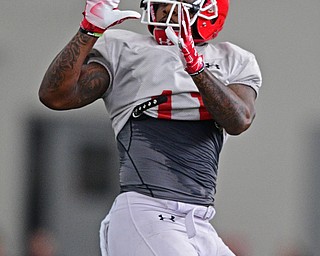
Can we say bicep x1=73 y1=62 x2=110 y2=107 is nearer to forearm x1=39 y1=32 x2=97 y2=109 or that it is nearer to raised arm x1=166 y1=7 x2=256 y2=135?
forearm x1=39 y1=32 x2=97 y2=109

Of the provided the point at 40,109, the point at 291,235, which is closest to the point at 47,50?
the point at 40,109

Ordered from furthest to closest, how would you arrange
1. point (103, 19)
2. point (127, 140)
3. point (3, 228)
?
point (3, 228), point (127, 140), point (103, 19)

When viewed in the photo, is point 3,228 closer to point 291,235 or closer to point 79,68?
point 291,235

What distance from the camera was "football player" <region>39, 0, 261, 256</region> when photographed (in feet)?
9.34

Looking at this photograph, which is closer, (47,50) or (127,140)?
(127,140)

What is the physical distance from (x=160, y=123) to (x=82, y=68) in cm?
24

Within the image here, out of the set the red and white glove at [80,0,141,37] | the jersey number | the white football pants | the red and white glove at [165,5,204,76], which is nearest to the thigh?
the white football pants

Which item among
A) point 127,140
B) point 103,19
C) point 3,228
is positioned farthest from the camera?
point 3,228

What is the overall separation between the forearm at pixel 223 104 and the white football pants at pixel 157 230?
23 cm

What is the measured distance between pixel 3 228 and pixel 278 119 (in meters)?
1.52

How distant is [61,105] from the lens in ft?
9.60

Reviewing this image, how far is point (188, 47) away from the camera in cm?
280

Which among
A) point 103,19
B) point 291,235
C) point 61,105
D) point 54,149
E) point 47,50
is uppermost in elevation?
point 103,19

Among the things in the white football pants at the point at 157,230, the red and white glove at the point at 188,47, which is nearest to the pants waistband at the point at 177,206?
the white football pants at the point at 157,230
